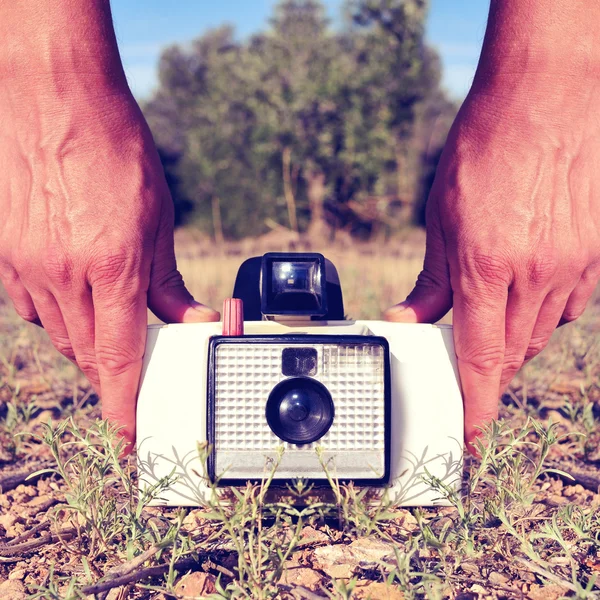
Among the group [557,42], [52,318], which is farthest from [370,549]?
[557,42]

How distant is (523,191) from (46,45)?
1076mm

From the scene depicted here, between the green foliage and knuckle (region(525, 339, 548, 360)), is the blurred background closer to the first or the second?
the green foliage

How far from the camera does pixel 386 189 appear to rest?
54.8 feet

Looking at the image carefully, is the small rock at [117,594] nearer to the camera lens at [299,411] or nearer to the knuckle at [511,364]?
the camera lens at [299,411]

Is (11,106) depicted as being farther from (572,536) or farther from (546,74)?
(572,536)

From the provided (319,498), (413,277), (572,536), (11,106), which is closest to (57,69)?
(11,106)

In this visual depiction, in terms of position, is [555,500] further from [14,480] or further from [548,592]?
[14,480]

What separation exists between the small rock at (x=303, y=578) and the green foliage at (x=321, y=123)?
488 inches

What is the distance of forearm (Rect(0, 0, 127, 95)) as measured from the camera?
173 cm

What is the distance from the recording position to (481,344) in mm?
1719

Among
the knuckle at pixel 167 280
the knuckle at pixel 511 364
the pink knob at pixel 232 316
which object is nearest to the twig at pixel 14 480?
the knuckle at pixel 167 280

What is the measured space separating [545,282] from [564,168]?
0.25 m

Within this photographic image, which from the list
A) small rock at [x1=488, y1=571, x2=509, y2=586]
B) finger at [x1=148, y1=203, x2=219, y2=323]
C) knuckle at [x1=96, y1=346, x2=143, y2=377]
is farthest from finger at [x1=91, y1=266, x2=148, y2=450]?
small rock at [x1=488, y1=571, x2=509, y2=586]

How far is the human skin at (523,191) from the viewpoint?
5.49 ft
